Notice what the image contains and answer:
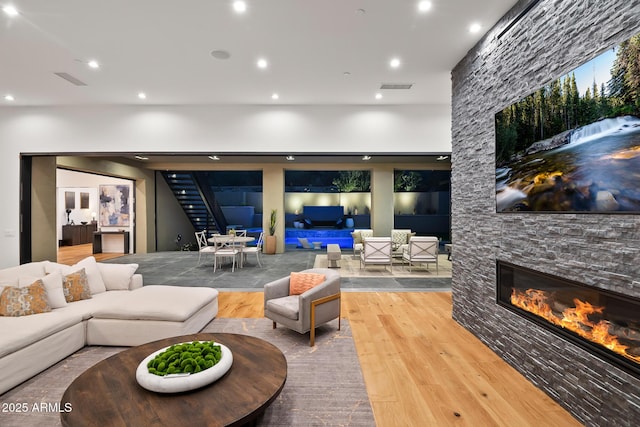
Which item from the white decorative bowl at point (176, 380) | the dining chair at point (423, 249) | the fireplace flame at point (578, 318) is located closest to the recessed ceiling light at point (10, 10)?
the white decorative bowl at point (176, 380)

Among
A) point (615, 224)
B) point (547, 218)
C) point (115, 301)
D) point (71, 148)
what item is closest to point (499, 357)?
point (547, 218)

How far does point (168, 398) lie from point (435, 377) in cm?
216

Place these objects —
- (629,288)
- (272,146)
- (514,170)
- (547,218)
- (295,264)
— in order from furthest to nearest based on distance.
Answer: (295,264) < (272,146) < (514,170) < (547,218) < (629,288)

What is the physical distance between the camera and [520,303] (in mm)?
2727

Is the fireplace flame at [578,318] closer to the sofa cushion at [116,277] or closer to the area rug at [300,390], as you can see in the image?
the area rug at [300,390]

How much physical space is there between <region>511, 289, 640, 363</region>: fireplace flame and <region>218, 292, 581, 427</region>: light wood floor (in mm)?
615

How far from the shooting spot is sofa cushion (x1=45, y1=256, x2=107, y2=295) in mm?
3493

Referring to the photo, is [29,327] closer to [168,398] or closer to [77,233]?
[168,398]

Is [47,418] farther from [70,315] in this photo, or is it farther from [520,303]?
[520,303]

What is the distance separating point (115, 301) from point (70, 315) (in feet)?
1.38

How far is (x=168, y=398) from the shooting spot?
5.51 feet

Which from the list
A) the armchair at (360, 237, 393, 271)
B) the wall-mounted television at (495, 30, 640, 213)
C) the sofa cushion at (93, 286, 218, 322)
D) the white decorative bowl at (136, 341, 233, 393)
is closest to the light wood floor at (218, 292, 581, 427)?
the sofa cushion at (93, 286, 218, 322)

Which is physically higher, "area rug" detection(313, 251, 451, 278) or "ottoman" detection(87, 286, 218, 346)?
"ottoman" detection(87, 286, 218, 346)

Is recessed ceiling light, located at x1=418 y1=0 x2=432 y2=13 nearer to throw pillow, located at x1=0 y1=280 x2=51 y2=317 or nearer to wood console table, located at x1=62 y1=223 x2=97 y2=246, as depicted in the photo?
throw pillow, located at x1=0 y1=280 x2=51 y2=317
